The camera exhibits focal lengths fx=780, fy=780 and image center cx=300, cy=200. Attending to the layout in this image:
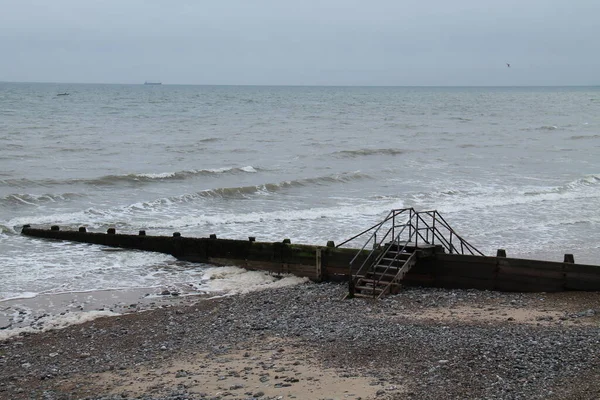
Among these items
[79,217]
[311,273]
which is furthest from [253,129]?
[311,273]

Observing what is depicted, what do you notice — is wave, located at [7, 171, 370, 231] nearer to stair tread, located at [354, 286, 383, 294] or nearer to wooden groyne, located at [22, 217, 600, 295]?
wooden groyne, located at [22, 217, 600, 295]

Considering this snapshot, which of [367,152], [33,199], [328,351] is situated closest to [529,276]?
[328,351]

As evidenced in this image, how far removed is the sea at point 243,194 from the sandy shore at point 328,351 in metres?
2.29

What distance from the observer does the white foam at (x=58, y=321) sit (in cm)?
1545

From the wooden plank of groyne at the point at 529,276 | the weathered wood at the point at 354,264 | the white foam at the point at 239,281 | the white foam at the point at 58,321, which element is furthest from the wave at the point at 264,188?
the wooden plank of groyne at the point at 529,276

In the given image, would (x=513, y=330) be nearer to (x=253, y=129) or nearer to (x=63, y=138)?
(x=63, y=138)

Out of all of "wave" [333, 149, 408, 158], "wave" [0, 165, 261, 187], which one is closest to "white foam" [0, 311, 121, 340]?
"wave" [0, 165, 261, 187]

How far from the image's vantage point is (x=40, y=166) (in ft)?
135

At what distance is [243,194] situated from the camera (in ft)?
111

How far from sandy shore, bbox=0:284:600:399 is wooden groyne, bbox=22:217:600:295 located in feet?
1.24

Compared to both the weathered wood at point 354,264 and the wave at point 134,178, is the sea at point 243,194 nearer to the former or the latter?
the wave at point 134,178

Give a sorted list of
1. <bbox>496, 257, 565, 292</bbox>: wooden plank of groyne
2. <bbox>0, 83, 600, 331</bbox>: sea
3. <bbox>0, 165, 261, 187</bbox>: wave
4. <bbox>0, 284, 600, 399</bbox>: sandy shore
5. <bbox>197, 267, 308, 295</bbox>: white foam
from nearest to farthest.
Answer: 1. <bbox>0, 284, 600, 399</bbox>: sandy shore
2. <bbox>496, 257, 565, 292</bbox>: wooden plank of groyne
3. <bbox>197, 267, 308, 295</bbox>: white foam
4. <bbox>0, 83, 600, 331</bbox>: sea
5. <bbox>0, 165, 261, 187</bbox>: wave

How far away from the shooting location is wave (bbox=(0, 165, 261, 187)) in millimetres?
35375

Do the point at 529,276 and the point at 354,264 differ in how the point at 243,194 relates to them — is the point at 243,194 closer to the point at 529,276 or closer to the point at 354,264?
the point at 354,264
